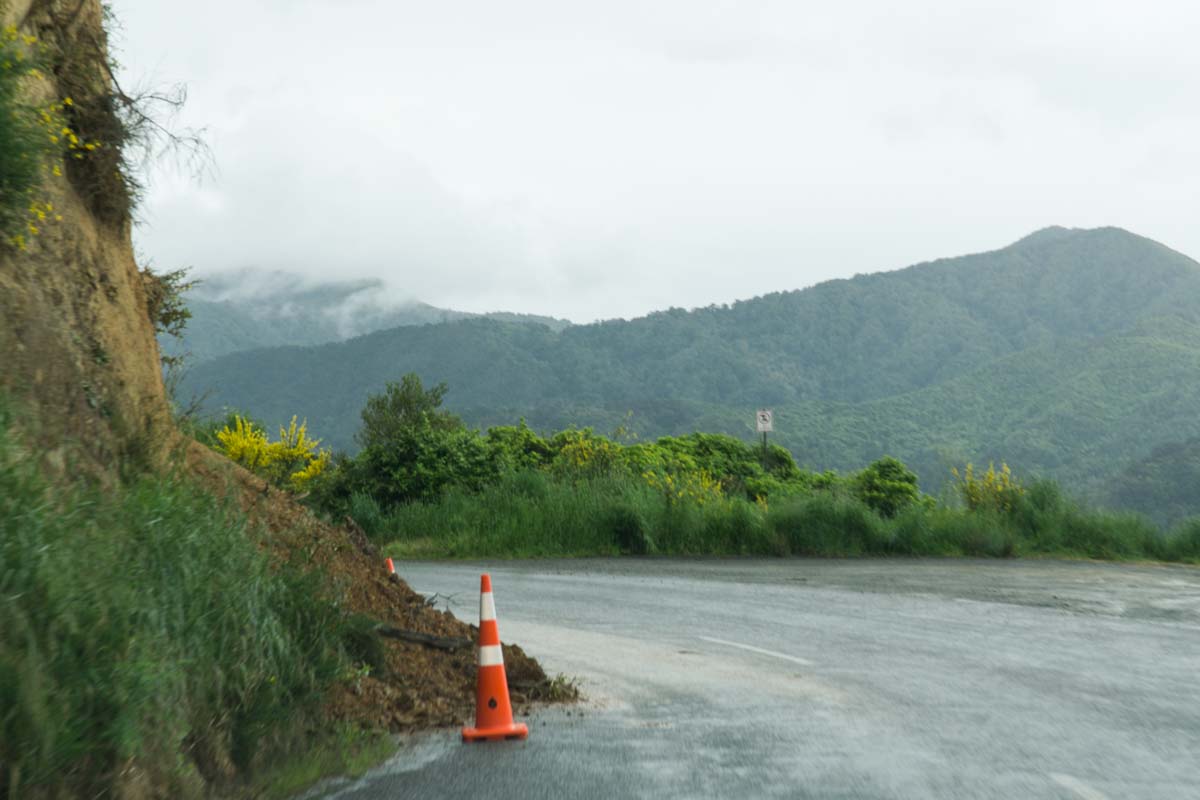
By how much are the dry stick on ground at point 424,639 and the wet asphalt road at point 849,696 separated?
106cm

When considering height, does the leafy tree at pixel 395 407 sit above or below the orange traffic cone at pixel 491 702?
above

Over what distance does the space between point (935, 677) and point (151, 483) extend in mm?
5985

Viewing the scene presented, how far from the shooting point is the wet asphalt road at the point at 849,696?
6527mm

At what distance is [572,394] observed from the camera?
19925 centimetres

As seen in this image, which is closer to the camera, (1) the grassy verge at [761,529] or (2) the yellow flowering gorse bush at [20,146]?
(2) the yellow flowering gorse bush at [20,146]

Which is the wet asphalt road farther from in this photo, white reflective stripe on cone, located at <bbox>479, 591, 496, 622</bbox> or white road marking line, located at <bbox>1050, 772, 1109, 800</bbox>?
A: white reflective stripe on cone, located at <bbox>479, 591, 496, 622</bbox>

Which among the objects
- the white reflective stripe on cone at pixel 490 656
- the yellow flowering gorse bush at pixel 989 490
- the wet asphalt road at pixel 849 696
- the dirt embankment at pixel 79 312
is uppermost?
the dirt embankment at pixel 79 312

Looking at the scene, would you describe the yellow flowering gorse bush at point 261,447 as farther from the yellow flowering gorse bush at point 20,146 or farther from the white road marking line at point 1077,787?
the white road marking line at point 1077,787

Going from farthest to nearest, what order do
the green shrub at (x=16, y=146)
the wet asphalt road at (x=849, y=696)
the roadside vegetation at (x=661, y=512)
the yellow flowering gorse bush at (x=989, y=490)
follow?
the yellow flowering gorse bush at (x=989, y=490)
the roadside vegetation at (x=661, y=512)
the green shrub at (x=16, y=146)
the wet asphalt road at (x=849, y=696)

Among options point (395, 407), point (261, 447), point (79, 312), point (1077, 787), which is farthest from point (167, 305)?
point (395, 407)

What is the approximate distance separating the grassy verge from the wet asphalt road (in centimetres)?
619

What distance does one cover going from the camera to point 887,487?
30.4m

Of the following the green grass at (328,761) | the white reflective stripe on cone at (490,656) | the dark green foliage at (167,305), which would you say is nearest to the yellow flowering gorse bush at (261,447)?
the dark green foliage at (167,305)

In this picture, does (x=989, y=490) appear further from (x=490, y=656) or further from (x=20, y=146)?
(x=20, y=146)
